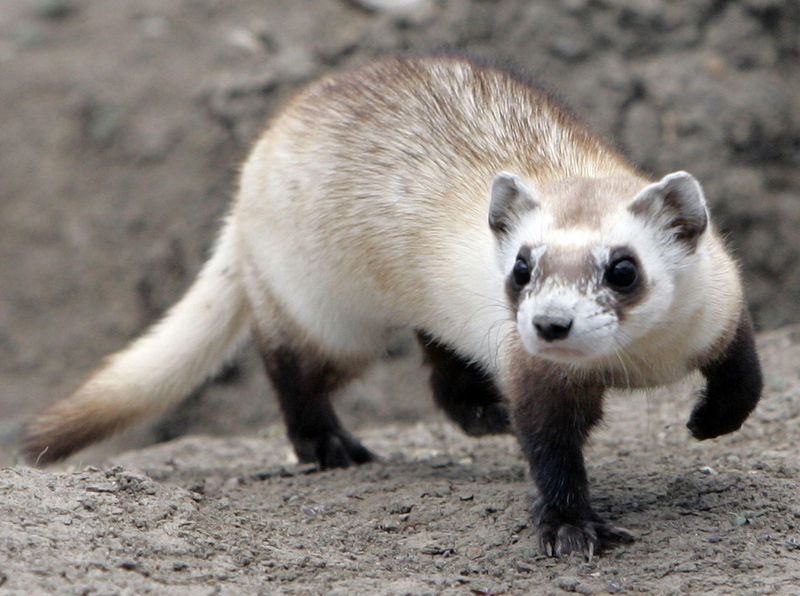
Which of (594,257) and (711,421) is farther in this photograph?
(711,421)

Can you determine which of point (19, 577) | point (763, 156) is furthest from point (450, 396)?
point (763, 156)

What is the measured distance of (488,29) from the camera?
29.6ft

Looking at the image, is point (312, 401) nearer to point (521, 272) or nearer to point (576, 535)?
point (576, 535)

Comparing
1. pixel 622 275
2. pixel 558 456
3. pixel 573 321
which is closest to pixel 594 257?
pixel 622 275

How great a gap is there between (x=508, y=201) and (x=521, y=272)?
1.13 ft

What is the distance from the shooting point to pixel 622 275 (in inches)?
155

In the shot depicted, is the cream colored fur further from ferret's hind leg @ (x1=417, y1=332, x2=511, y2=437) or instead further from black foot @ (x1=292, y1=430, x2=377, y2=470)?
black foot @ (x1=292, y1=430, x2=377, y2=470)

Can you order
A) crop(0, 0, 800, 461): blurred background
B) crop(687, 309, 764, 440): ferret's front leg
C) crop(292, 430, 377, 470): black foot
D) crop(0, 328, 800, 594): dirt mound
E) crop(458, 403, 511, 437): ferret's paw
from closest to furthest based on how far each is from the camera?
crop(0, 328, 800, 594): dirt mound
crop(687, 309, 764, 440): ferret's front leg
crop(458, 403, 511, 437): ferret's paw
crop(292, 430, 377, 470): black foot
crop(0, 0, 800, 461): blurred background

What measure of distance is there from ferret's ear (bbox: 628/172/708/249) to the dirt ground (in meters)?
1.18

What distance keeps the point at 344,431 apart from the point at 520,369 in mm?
1902

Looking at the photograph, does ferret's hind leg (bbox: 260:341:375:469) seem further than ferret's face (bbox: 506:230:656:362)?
Yes

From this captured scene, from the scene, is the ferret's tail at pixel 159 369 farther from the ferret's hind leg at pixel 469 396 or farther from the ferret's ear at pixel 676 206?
the ferret's ear at pixel 676 206

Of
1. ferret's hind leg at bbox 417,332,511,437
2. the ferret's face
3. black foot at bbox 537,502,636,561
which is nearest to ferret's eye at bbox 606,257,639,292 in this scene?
the ferret's face

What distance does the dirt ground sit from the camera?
5.63 metres
